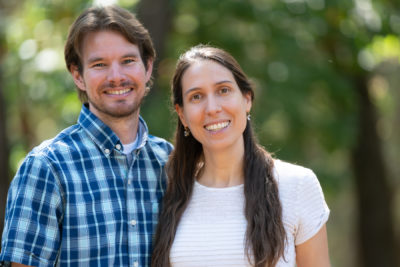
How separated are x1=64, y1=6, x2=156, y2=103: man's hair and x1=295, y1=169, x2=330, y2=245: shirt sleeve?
1.15 meters

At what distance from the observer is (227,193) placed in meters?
2.99

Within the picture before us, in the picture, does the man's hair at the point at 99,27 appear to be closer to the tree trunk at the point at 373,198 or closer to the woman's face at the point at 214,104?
the woman's face at the point at 214,104

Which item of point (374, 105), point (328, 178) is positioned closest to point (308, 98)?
point (328, 178)

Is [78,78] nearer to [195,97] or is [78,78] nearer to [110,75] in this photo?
[110,75]

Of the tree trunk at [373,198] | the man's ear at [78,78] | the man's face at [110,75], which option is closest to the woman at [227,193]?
the man's face at [110,75]

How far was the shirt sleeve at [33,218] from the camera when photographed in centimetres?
258

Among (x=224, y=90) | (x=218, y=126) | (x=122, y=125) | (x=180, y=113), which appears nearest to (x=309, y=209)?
(x=218, y=126)

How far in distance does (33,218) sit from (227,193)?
99cm

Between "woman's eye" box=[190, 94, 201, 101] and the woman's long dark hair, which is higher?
"woman's eye" box=[190, 94, 201, 101]

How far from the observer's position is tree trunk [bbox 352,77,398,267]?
374 inches

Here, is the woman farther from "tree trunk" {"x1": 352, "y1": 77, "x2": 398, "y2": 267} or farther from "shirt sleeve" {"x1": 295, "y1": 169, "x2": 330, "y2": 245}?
"tree trunk" {"x1": 352, "y1": 77, "x2": 398, "y2": 267}

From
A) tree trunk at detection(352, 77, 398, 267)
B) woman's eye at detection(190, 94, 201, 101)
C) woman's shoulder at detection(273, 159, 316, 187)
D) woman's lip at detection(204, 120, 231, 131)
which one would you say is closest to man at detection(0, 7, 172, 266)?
woman's eye at detection(190, 94, 201, 101)

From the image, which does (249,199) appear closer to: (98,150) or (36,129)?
(98,150)

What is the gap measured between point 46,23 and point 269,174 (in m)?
5.23
